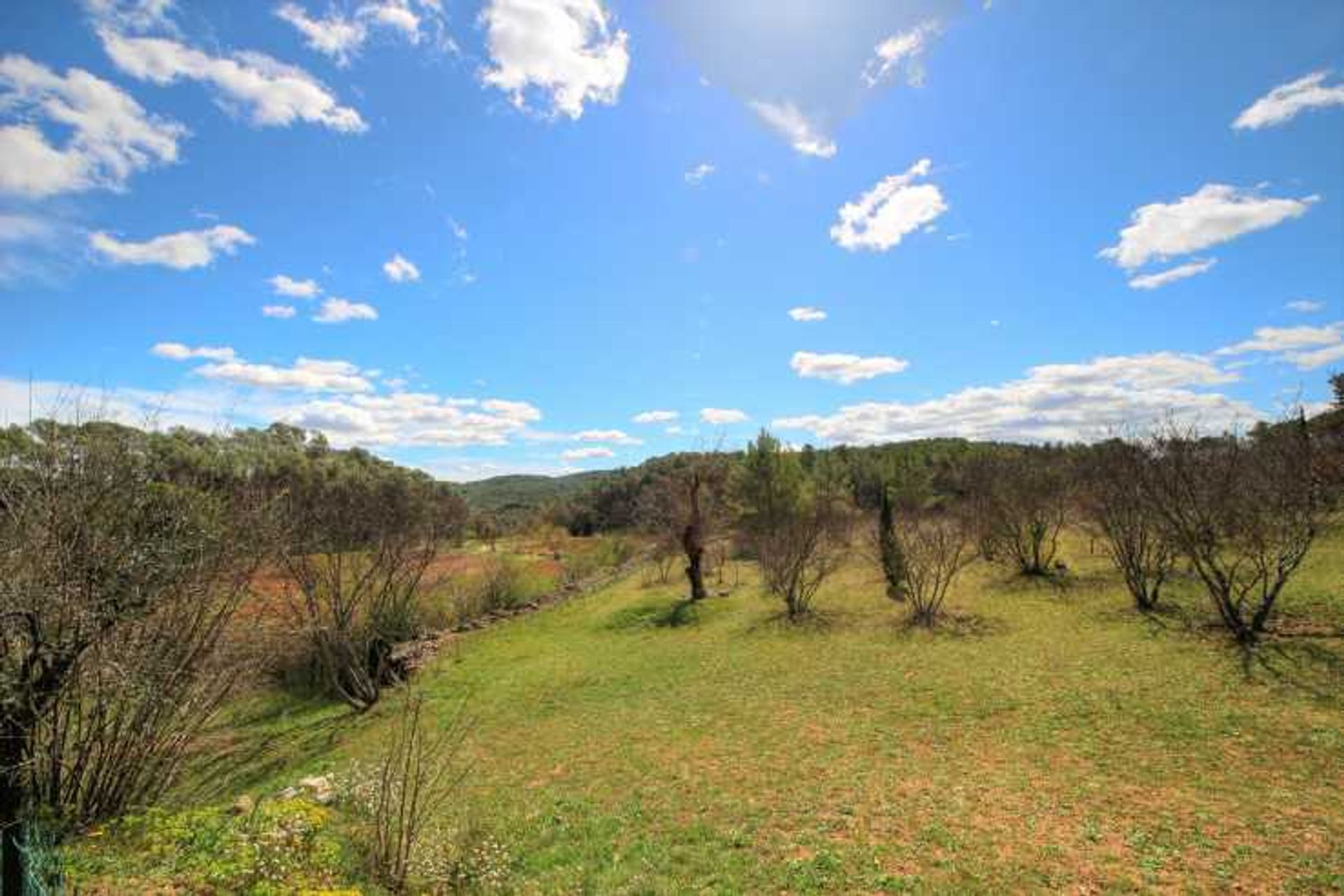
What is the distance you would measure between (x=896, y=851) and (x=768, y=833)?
1447 mm

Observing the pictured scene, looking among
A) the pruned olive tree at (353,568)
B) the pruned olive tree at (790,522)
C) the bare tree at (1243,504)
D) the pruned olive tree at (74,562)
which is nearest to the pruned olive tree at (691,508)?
the pruned olive tree at (790,522)

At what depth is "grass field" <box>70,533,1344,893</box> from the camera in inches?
218

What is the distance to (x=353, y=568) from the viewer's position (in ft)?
49.3

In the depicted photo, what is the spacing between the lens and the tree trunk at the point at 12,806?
4.41m

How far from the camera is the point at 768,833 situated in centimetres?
650

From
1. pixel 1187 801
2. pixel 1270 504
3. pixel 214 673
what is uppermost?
pixel 1270 504

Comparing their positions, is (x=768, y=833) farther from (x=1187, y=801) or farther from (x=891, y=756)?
(x=1187, y=801)

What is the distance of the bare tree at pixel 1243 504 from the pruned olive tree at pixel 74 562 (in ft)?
64.8

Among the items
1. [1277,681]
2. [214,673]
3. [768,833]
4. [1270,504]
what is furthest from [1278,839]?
[214,673]

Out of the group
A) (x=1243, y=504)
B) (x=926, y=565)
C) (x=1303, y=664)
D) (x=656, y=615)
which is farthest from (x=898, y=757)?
(x=656, y=615)

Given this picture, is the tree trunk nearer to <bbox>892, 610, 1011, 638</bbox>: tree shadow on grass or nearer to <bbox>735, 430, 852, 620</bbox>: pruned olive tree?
<bbox>892, 610, 1011, 638</bbox>: tree shadow on grass

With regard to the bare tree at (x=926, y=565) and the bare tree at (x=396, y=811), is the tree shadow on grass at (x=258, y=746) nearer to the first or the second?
the bare tree at (x=396, y=811)

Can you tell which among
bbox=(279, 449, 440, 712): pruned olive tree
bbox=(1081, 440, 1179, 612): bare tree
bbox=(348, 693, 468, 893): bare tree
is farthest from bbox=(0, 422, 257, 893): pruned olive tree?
bbox=(1081, 440, 1179, 612): bare tree

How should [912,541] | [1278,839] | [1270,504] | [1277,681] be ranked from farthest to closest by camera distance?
[912,541] < [1270,504] < [1277,681] < [1278,839]
